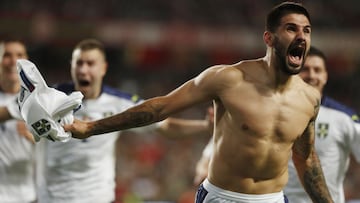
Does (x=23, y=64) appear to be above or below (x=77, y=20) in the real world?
above

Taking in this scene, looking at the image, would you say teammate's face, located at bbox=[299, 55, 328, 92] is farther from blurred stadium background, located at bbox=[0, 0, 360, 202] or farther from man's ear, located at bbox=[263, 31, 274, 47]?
blurred stadium background, located at bbox=[0, 0, 360, 202]

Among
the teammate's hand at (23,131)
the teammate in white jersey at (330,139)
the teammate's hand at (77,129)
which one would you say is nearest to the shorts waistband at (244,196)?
the teammate's hand at (77,129)

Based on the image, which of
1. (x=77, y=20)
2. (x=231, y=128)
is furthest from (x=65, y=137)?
(x=77, y=20)

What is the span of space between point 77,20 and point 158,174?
21.7 ft

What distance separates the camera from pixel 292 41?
4594mm

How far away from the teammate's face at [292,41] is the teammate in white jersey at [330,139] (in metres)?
1.83

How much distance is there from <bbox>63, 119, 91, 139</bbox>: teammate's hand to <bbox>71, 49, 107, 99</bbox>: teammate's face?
7.10 feet

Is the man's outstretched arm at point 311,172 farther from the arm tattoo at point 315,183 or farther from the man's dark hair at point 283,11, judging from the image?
the man's dark hair at point 283,11

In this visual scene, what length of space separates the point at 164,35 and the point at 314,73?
14156mm

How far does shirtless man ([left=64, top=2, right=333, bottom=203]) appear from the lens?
181 inches

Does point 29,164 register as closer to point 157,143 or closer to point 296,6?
point 296,6

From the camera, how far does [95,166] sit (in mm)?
6488

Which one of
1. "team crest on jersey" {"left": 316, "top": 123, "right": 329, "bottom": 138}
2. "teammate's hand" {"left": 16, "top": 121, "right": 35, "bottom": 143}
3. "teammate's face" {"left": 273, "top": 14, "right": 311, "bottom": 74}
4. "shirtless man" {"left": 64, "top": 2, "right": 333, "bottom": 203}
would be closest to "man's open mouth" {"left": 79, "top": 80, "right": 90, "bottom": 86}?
"teammate's hand" {"left": 16, "top": 121, "right": 35, "bottom": 143}

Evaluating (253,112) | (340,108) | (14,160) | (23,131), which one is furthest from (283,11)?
(14,160)
